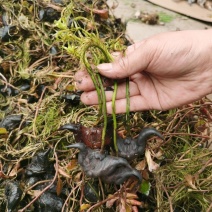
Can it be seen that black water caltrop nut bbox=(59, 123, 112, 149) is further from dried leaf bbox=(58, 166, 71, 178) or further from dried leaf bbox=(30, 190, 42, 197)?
dried leaf bbox=(30, 190, 42, 197)

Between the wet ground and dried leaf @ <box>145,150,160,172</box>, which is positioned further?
the wet ground

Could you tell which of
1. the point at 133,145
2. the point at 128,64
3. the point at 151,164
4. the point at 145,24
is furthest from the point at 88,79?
the point at 145,24

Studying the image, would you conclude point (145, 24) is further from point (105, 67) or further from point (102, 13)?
point (105, 67)

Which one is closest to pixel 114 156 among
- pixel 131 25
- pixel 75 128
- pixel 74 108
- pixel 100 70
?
pixel 75 128

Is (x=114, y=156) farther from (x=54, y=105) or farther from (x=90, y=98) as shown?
(x=54, y=105)

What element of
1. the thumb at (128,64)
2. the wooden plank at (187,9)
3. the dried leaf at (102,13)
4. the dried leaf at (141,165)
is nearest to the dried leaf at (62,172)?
the dried leaf at (141,165)

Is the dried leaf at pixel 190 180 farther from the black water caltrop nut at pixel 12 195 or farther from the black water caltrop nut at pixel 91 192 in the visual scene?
the black water caltrop nut at pixel 12 195

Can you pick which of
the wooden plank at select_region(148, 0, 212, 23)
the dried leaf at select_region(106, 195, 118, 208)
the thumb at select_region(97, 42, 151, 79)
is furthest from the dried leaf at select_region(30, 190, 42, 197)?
the wooden plank at select_region(148, 0, 212, 23)
